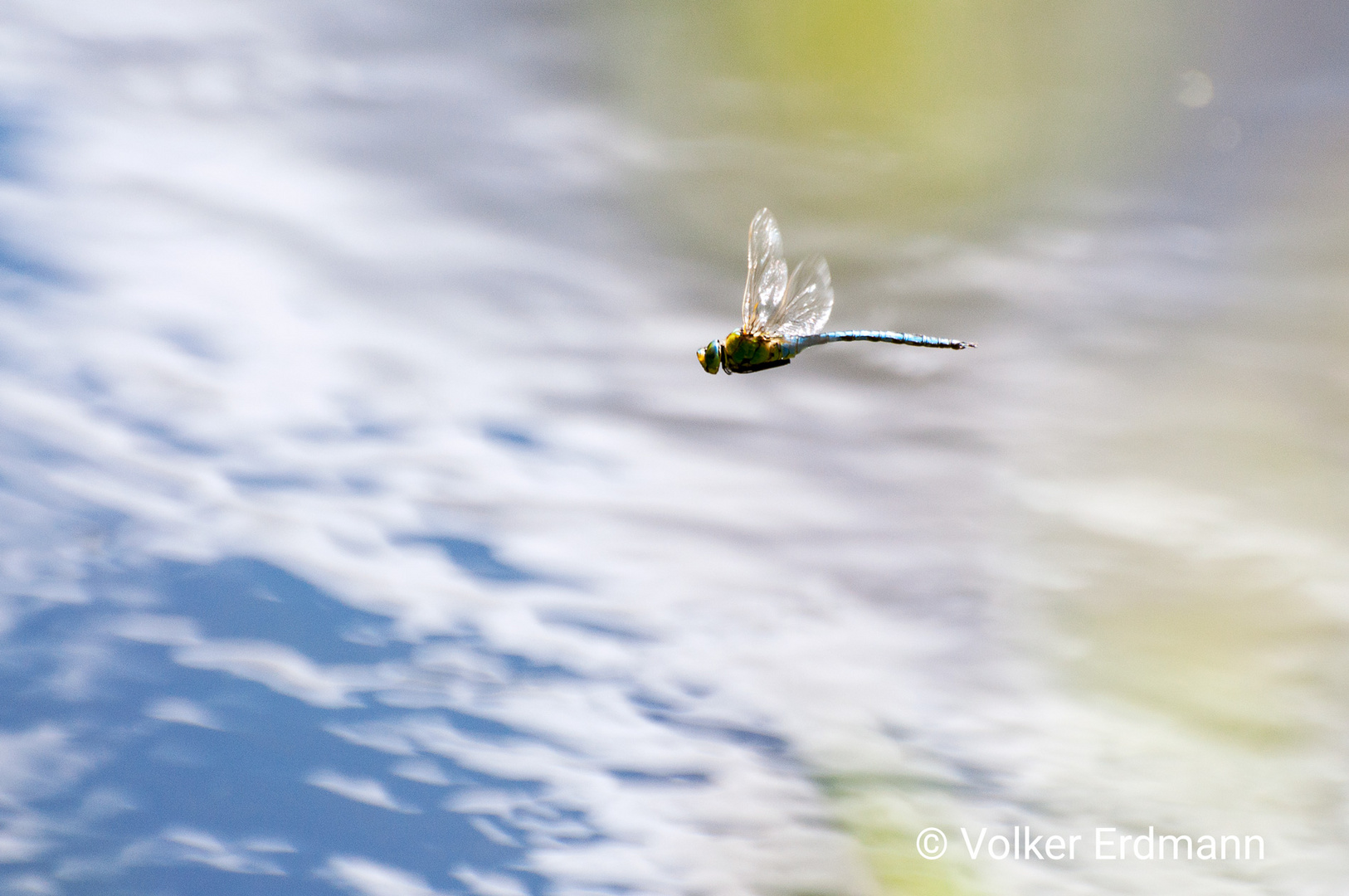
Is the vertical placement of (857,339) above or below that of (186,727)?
below

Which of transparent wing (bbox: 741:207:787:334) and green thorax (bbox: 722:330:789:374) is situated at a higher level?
transparent wing (bbox: 741:207:787:334)

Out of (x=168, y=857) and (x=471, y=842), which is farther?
(x=168, y=857)

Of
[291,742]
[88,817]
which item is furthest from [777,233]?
[88,817]

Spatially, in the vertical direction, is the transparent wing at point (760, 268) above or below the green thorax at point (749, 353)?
above

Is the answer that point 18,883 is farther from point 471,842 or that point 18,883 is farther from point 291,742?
point 471,842
